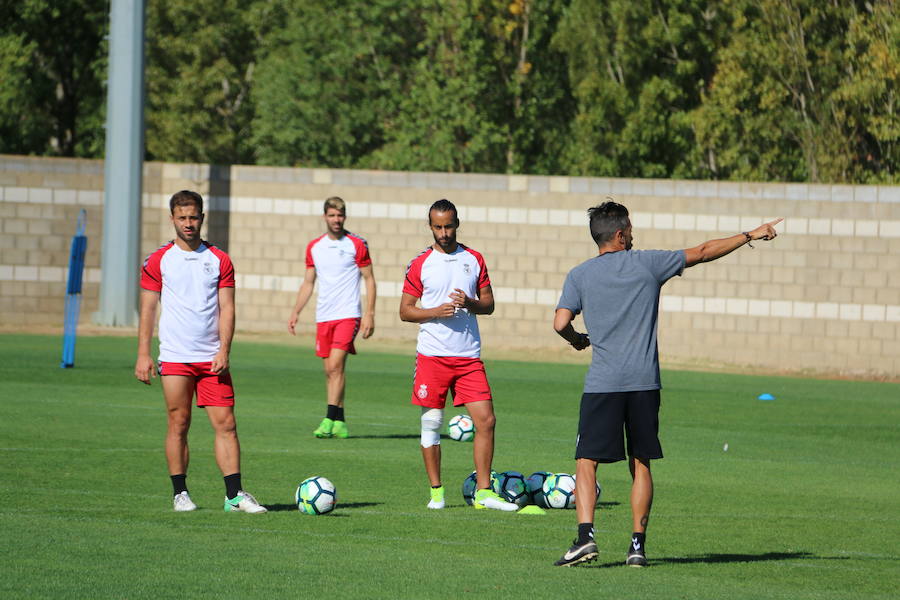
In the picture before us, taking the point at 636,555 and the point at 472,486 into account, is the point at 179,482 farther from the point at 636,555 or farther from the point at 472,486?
the point at 636,555

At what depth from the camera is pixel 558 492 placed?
10.2 metres

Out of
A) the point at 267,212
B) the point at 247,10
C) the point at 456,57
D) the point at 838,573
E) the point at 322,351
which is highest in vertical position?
the point at 247,10

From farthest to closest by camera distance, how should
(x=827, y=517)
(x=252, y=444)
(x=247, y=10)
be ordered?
(x=247, y=10) < (x=252, y=444) < (x=827, y=517)

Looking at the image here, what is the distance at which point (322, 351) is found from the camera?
14.6 metres

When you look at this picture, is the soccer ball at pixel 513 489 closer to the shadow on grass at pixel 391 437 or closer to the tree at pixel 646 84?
the shadow on grass at pixel 391 437

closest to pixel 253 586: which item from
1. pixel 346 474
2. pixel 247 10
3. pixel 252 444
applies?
pixel 346 474

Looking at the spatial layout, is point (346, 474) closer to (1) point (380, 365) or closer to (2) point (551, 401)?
(2) point (551, 401)

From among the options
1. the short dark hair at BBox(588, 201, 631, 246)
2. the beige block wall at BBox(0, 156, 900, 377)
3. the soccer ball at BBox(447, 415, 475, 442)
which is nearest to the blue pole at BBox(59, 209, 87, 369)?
the beige block wall at BBox(0, 156, 900, 377)

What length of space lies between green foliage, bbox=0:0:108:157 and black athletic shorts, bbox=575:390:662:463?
43134mm

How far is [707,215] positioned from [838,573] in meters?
17.6

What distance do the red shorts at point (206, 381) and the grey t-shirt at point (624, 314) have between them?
8.60ft

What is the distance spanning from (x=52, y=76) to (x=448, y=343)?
46.0 m

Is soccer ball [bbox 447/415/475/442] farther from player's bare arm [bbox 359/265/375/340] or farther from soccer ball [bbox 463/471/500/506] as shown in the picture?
soccer ball [bbox 463/471/500/506]

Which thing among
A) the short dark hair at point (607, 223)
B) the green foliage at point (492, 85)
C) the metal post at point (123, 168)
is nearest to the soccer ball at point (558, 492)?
the short dark hair at point (607, 223)
